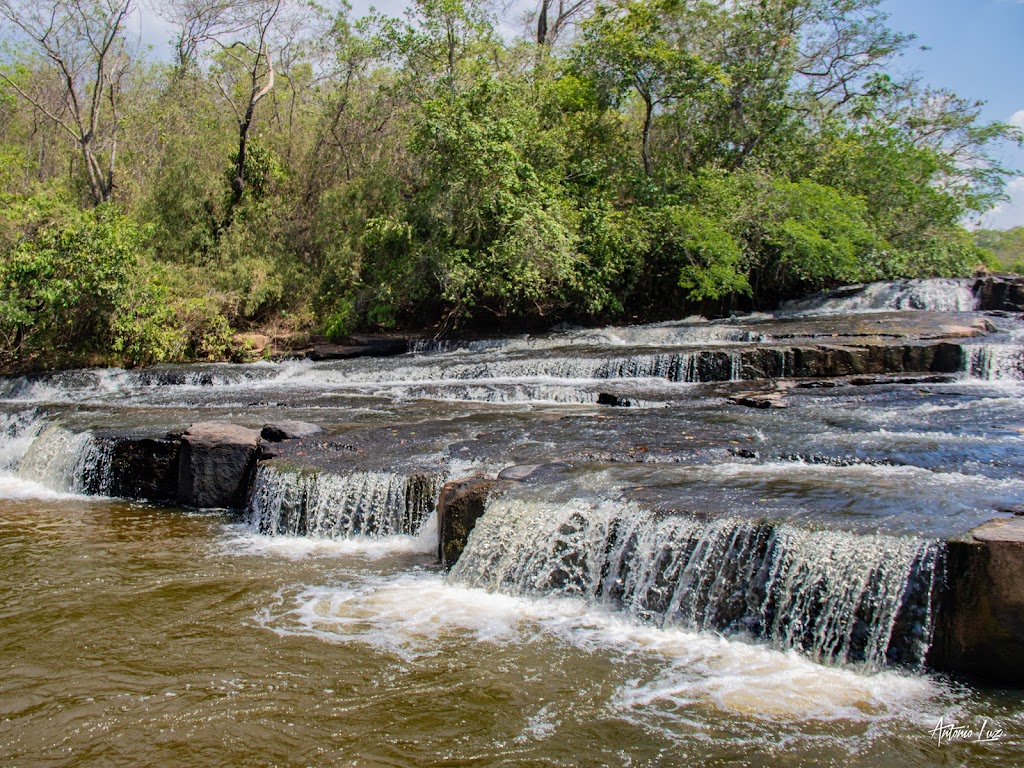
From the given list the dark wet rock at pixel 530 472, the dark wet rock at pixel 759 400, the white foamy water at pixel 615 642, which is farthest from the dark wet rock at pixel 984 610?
the dark wet rock at pixel 759 400

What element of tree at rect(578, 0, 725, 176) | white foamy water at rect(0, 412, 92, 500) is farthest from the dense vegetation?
white foamy water at rect(0, 412, 92, 500)

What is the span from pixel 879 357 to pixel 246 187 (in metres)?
17.3

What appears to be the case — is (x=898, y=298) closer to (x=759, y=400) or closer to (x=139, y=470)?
(x=759, y=400)

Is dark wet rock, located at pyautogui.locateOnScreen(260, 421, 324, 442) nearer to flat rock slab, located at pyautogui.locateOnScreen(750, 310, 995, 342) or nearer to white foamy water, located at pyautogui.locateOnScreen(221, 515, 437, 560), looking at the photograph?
white foamy water, located at pyautogui.locateOnScreen(221, 515, 437, 560)

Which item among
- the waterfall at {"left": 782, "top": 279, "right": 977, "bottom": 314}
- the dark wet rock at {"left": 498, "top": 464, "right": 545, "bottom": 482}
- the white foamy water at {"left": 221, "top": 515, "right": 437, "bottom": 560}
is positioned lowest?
the white foamy water at {"left": 221, "top": 515, "right": 437, "bottom": 560}

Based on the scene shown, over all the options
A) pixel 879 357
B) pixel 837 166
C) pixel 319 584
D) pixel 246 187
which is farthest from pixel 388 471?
pixel 837 166

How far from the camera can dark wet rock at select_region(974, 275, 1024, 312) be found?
1848 cm

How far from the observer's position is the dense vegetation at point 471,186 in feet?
59.1

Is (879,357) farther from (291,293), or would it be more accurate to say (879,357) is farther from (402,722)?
(291,293)

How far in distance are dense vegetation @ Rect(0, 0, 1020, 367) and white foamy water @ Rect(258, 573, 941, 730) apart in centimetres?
1225

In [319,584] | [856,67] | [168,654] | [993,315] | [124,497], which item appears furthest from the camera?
[856,67]

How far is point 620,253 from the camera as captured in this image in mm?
19609

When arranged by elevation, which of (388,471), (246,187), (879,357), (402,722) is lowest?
(402,722)

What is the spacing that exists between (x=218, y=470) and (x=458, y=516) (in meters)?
3.59
